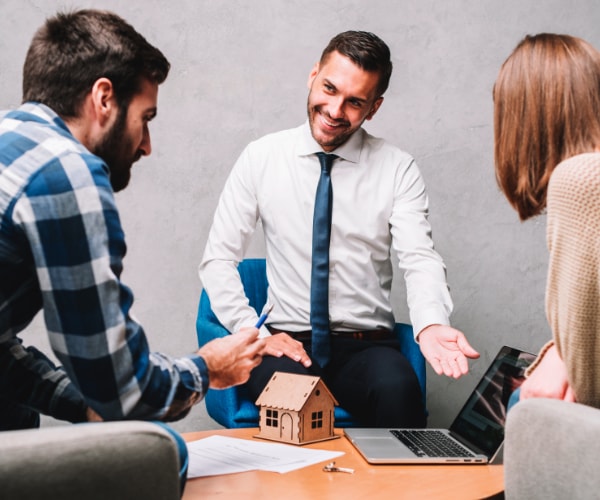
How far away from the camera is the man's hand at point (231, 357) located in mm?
1320

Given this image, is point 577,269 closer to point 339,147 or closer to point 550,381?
point 550,381

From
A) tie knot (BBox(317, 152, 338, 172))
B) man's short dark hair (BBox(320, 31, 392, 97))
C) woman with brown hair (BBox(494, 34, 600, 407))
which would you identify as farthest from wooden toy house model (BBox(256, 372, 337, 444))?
man's short dark hair (BBox(320, 31, 392, 97))

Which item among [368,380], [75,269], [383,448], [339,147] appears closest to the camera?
[75,269]

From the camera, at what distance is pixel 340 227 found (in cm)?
248

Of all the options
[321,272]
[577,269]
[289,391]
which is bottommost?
[289,391]

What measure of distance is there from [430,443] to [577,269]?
0.78m

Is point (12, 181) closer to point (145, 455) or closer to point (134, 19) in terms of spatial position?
point (145, 455)

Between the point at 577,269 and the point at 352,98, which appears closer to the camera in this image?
the point at 577,269

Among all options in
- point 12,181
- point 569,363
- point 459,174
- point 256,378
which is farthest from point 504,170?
point 459,174

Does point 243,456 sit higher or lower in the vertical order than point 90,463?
lower

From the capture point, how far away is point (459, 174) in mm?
3160

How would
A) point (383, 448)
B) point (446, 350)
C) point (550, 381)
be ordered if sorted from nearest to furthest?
point (550, 381)
point (383, 448)
point (446, 350)

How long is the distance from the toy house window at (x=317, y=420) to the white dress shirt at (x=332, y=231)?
65cm

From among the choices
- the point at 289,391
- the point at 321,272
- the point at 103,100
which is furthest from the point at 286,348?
the point at 103,100
